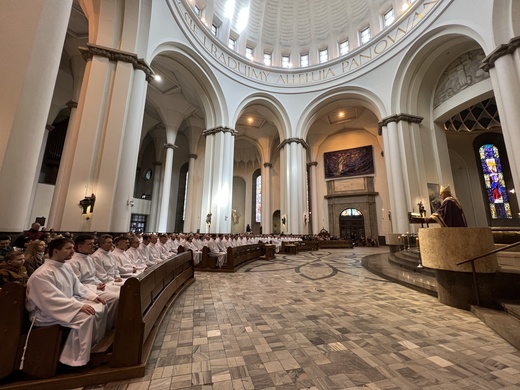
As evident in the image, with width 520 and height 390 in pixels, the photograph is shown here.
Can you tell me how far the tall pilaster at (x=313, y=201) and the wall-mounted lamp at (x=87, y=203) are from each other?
16361mm

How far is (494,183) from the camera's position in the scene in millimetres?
14516

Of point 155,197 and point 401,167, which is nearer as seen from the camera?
point 401,167

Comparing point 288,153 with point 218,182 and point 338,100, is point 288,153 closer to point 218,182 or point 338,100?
point 338,100

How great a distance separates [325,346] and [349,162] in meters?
19.6

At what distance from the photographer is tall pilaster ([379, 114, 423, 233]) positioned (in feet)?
38.0

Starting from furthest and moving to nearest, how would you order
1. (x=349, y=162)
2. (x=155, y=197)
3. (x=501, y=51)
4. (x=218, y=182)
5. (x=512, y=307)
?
(x=349, y=162), (x=155, y=197), (x=218, y=182), (x=501, y=51), (x=512, y=307)

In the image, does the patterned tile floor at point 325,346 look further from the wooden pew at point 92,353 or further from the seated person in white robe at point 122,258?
the seated person in white robe at point 122,258

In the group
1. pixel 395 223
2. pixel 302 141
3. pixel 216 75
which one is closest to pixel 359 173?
pixel 302 141

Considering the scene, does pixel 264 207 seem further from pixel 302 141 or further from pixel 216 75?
pixel 216 75

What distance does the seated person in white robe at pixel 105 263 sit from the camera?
2.96 m

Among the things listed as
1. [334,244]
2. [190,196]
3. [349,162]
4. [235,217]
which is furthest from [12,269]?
[235,217]

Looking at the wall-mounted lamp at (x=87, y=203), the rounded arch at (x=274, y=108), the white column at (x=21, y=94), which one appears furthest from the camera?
the rounded arch at (x=274, y=108)

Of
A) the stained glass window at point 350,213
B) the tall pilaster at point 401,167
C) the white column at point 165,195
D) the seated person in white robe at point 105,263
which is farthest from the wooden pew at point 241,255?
the stained glass window at point 350,213

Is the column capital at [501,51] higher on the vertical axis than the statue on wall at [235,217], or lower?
higher
